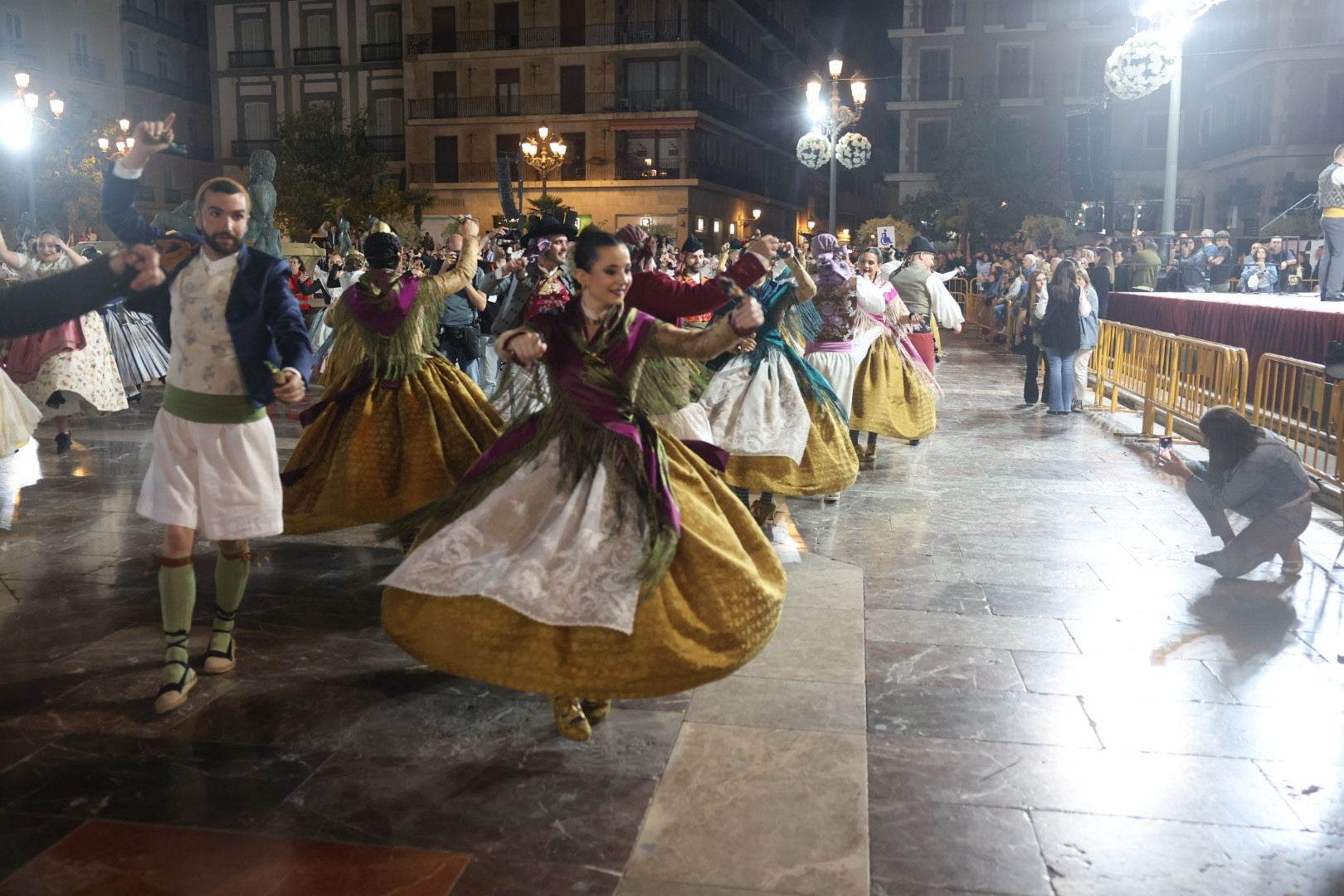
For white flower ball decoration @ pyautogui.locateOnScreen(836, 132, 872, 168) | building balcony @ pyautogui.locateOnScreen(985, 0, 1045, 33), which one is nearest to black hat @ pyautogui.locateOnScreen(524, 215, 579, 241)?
white flower ball decoration @ pyautogui.locateOnScreen(836, 132, 872, 168)

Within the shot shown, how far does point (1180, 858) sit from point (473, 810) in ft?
6.65

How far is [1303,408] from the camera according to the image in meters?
8.53

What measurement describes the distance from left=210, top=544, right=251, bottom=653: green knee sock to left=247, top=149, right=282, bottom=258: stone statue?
4.69 meters

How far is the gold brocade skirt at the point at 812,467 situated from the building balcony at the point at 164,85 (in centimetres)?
4264

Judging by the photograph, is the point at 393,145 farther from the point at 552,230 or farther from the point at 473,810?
the point at 473,810

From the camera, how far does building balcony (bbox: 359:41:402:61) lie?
4341 cm

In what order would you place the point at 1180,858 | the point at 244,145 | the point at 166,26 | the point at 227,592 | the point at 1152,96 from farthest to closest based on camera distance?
the point at 244,145
the point at 166,26
the point at 1152,96
the point at 227,592
the point at 1180,858

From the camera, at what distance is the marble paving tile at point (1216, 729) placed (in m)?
4.01

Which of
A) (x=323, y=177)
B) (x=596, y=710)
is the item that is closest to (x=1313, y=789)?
(x=596, y=710)

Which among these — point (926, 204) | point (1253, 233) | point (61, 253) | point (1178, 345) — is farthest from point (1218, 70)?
point (61, 253)

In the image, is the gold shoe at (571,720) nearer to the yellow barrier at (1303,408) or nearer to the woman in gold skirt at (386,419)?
the woman in gold skirt at (386,419)


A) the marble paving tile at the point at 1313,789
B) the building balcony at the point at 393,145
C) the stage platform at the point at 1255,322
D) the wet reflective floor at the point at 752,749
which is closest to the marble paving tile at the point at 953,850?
the wet reflective floor at the point at 752,749

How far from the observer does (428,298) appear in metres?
6.16

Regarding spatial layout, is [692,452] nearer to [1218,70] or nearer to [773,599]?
[773,599]
